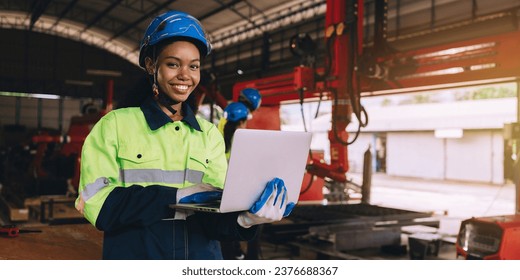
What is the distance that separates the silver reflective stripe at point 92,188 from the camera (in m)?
1.29

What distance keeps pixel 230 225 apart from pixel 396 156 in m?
17.8

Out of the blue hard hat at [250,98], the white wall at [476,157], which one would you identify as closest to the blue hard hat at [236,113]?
the blue hard hat at [250,98]

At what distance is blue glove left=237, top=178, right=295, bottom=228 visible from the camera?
1.25 meters

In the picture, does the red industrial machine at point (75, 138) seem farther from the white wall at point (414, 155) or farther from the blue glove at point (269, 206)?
the white wall at point (414, 155)

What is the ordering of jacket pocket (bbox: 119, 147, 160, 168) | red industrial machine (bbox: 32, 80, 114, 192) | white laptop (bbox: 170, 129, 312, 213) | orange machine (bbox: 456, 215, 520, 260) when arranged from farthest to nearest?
red industrial machine (bbox: 32, 80, 114, 192), orange machine (bbox: 456, 215, 520, 260), jacket pocket (bbox: 119, 147, 160, 168), white laptop (bbox: 170, 129, 312, 213)

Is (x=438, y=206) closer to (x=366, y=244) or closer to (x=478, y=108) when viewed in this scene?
(x=366, y=244)

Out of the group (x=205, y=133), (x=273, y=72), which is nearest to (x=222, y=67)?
(x=273, y=72)

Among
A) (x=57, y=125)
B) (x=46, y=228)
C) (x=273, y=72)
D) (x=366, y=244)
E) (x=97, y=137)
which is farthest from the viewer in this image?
(x=57, y=125)

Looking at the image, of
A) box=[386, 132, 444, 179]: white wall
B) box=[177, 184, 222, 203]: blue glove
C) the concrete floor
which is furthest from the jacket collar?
box=[386, 132, 444, 179]: white wall

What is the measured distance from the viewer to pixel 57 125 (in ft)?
67.3

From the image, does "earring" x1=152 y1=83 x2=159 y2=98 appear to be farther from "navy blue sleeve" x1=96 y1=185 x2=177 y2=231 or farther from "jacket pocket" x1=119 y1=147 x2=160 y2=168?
"navy blue sleeve" x1=96 y1=185 x2=177 y2=231

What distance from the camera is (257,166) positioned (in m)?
1.26

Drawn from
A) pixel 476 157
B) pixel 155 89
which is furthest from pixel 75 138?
pixel 476 157

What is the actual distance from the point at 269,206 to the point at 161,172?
36 centimetres
